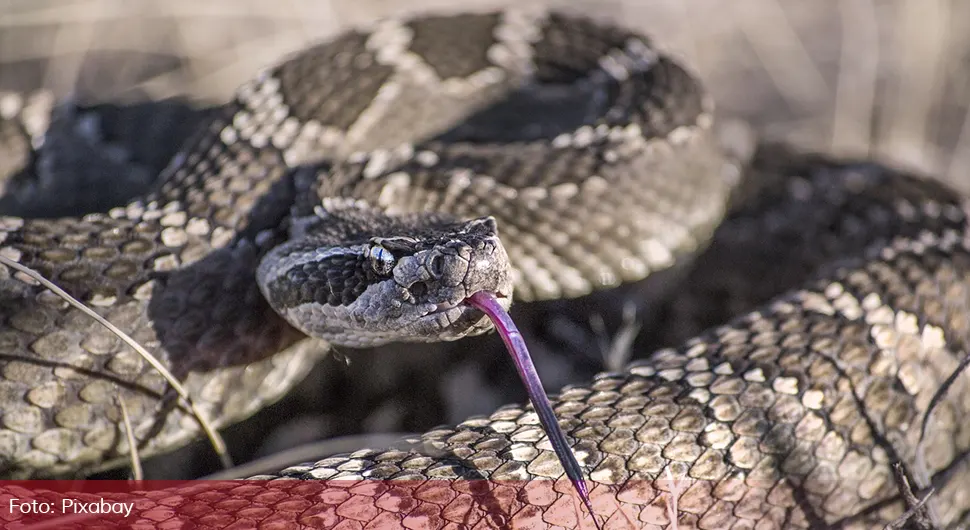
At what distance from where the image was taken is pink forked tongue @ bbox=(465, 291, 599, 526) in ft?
10.1

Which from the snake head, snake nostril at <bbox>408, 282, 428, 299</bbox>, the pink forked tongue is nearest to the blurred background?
the snake head

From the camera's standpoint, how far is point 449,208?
15.8 ft

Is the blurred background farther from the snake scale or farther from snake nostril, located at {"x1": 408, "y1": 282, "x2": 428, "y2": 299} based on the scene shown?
snake nostril, located at {"x1": 408, "y1": 282, "x2": 428, "y2": 299}

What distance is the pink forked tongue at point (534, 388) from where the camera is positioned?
3.09 metres

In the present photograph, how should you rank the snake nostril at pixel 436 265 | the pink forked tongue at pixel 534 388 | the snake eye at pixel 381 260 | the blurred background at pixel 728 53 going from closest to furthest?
1. the pink forked tongue at pixel 534 388
2. the snake nostril at pixel 436 265
3. the snake eye at pixel 381 260
4. the blurred background at pixel 728 53

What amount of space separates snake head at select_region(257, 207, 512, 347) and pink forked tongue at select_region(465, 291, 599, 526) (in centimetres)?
8

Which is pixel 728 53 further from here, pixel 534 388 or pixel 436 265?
pixel 534 388

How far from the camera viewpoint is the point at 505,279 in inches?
148

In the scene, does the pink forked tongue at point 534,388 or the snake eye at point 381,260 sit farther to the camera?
the snake eye at point 381,260

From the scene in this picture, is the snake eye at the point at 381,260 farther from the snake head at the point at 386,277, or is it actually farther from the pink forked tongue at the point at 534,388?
the pink forked tongue at the point at 534,388

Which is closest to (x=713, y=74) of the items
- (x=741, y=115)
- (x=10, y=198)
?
(x=741, y=115)

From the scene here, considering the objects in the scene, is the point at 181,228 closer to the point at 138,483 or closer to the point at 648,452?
the point at 138,483

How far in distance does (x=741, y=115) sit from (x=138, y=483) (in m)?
5.65

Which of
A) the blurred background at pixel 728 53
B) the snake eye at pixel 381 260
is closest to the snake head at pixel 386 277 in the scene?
the snake eye at pixel 381 260
